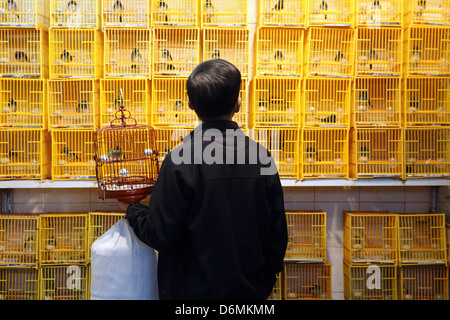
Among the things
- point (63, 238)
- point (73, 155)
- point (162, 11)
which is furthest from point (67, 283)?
point (162, 11)

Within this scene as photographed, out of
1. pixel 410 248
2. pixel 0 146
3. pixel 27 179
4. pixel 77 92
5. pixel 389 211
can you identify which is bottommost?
pixel 410 248

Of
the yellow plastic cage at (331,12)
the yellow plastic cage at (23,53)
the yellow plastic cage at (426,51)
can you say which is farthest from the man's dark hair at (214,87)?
the yellow plastic cage at (426,51)

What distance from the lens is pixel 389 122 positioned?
353 cm

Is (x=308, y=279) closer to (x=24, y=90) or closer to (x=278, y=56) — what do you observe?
(x=278, y=56)

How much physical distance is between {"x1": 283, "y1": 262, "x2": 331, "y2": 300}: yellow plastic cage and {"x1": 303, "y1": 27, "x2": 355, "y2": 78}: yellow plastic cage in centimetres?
184

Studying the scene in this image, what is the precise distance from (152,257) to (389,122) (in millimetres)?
2670

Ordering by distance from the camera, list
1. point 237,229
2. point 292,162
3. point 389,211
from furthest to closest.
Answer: point 389,211
point 292,162
point 237,229

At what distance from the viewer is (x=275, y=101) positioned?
3.75m

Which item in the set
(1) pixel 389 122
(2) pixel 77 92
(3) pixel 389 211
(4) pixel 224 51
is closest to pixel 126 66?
(2) pixel 77 92

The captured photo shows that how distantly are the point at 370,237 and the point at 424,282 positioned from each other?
26.0 inches

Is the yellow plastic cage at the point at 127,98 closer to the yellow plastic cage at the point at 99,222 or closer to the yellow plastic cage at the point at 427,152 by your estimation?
the yellow plastic cage at the point at 99,222

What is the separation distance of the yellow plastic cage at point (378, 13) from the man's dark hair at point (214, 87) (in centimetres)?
258

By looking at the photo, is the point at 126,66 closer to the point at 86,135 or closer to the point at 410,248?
the point at 86,135

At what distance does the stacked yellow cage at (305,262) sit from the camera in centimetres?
→ 360
